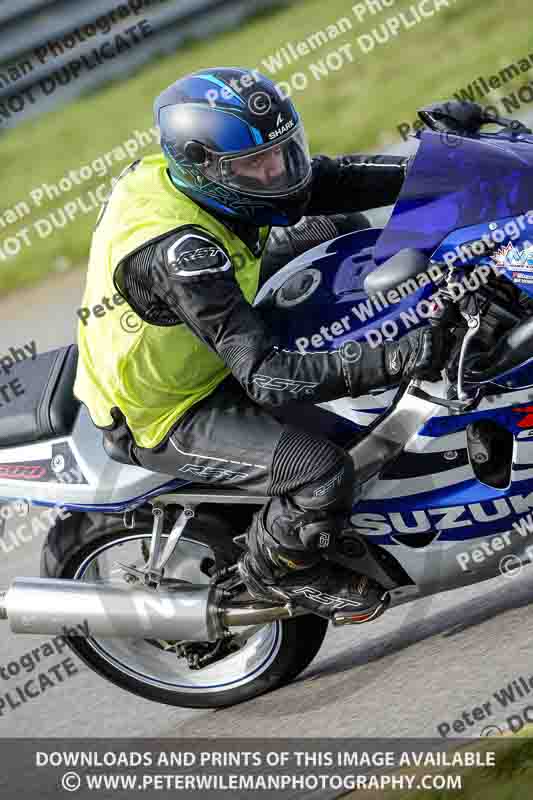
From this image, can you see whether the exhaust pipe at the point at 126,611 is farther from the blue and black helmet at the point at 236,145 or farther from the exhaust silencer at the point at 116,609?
the blue and black helmet at the point at 236,145

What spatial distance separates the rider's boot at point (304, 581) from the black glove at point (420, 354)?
0.67 meters

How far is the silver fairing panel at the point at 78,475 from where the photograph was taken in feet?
11.9

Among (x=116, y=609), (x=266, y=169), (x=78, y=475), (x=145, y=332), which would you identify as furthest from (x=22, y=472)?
(x=266, y=169)

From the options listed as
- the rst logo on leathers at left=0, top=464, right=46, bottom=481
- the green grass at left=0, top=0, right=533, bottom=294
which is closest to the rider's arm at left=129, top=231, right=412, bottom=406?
the rst logo on leathers at left=0, top=464, right=46, bottom=481

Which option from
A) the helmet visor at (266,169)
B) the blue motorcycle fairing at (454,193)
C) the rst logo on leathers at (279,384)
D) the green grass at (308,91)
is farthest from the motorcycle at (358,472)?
the green grass at (308,91)

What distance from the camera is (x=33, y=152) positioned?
425 inches

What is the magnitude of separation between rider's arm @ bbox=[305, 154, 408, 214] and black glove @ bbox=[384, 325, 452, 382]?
1.08m

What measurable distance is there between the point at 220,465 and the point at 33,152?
8088 millimetres

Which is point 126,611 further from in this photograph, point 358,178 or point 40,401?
point 358,178

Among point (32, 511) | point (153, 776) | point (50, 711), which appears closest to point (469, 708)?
point (153, 776)

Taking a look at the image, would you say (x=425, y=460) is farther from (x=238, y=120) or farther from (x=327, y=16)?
(x=327, y=16)

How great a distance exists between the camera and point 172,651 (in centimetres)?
404

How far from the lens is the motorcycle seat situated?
12.4 ft

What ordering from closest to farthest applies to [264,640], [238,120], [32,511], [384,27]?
[238,120] → [264,640] → [32,511] → [384,27]
